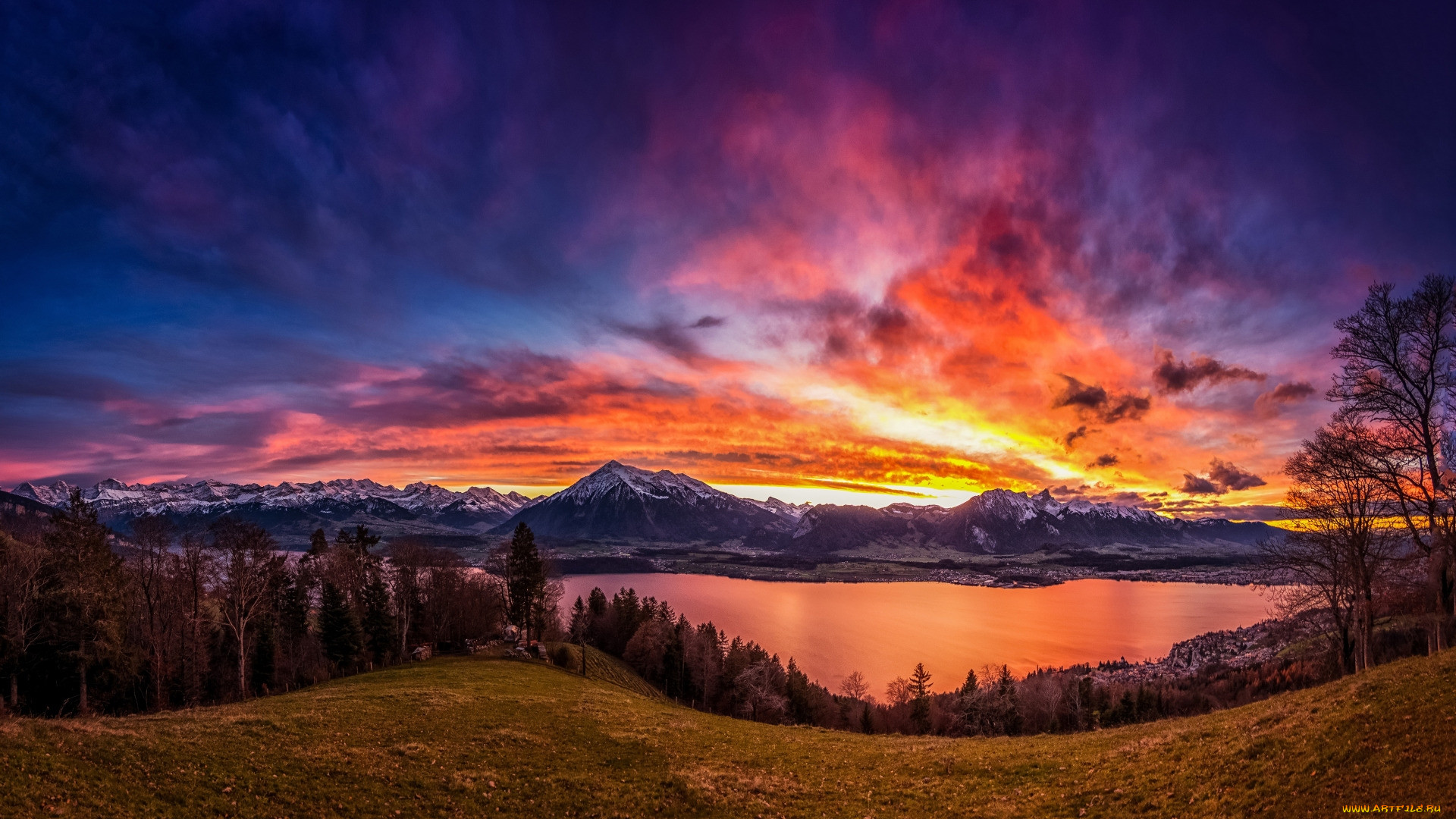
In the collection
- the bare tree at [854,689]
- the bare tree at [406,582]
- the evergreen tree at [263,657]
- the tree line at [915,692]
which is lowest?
the bare tree at [854,689]

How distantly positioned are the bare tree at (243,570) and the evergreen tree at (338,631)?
4999 millimetres

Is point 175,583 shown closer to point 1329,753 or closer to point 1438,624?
point 1329,753

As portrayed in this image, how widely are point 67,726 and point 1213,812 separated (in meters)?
30.0

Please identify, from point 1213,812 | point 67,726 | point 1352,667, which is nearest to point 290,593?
point 67,726

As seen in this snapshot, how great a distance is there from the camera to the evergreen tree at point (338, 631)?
2089 inches

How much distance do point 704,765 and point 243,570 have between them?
141 feet

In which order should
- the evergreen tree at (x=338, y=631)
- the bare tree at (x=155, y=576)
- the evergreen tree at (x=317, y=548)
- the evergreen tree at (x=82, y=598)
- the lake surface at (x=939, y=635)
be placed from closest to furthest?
the evergreen tree at (x=82, y=598) < the bare tree at (x=155, y=576) < the evergreen tree at (x=338, y=631) < the evergreen tree at (x=317, y=548) < the lake surface at (x=939, y=635)

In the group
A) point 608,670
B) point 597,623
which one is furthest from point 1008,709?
point 597,623

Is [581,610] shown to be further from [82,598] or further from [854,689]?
[82,598]

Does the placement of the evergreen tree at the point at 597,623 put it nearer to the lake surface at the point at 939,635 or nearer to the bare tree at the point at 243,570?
the lake surface at the point at 939,635

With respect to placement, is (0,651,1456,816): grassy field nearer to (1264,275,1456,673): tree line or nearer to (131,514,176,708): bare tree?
(1264,275,1456,673): tree line

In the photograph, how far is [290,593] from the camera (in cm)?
5709

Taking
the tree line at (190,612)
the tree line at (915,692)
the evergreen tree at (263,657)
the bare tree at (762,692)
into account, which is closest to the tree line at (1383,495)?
the tree line at (915,692)

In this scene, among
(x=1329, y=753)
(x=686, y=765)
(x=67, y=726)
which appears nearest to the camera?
(x=1329, y=753)
